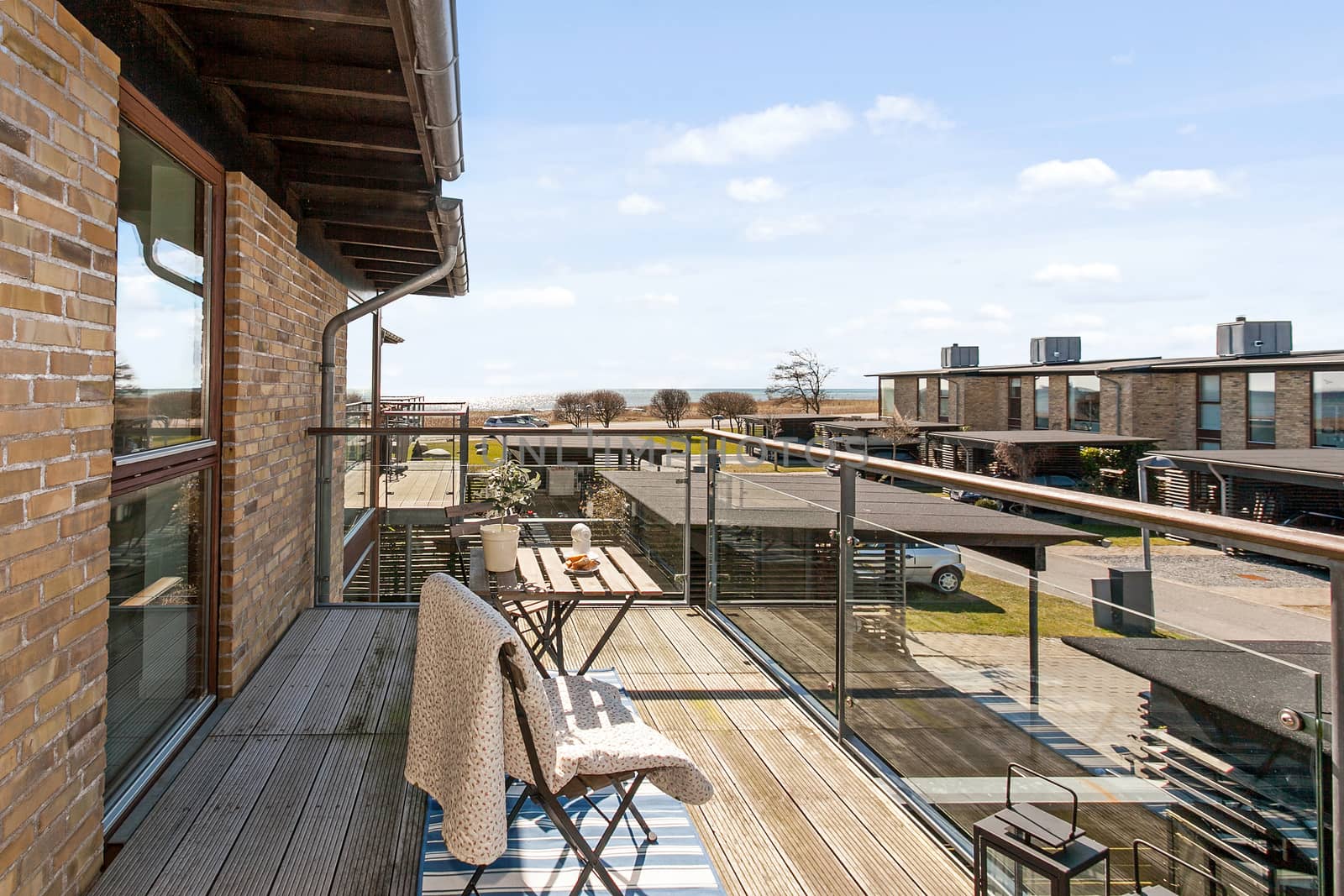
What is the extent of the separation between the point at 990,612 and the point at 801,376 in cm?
5033

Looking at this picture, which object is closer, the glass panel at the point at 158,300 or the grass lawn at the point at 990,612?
the grass lawn at the point at 990,612

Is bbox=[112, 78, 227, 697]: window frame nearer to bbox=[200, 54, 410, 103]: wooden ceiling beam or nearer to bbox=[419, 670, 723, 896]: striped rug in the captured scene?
bbox=[200, 54, 410, 103]: wooden ceiling beam

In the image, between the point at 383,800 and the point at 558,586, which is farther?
the point at 558,586

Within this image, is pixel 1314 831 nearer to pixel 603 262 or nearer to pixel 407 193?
pixel 407 193

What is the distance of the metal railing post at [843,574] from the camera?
2.89m

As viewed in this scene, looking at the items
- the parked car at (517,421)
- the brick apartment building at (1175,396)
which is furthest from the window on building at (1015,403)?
the parked car at (517,421)

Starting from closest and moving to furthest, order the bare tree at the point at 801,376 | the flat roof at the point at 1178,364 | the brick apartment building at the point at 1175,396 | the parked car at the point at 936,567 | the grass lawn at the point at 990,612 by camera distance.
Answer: the grass lawn at the point at 990,612, the parked car at the point at 936,567, the brick apartment building at the point at 1175,396, the flat roof at the point at 1178,364, the bare tree at the point at 801,376

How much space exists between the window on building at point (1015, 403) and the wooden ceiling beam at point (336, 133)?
28.7m

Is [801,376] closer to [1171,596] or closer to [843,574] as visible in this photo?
[843,574]

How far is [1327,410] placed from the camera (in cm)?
1919

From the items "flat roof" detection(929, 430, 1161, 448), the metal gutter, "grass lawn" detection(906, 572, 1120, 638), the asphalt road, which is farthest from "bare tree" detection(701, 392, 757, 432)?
the asphalt road

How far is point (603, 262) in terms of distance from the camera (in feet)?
222

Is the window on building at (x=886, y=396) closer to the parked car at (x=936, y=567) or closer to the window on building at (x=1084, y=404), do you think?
the window on building at (x=1084, y=404)

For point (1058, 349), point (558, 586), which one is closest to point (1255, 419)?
point (1058, 349)
